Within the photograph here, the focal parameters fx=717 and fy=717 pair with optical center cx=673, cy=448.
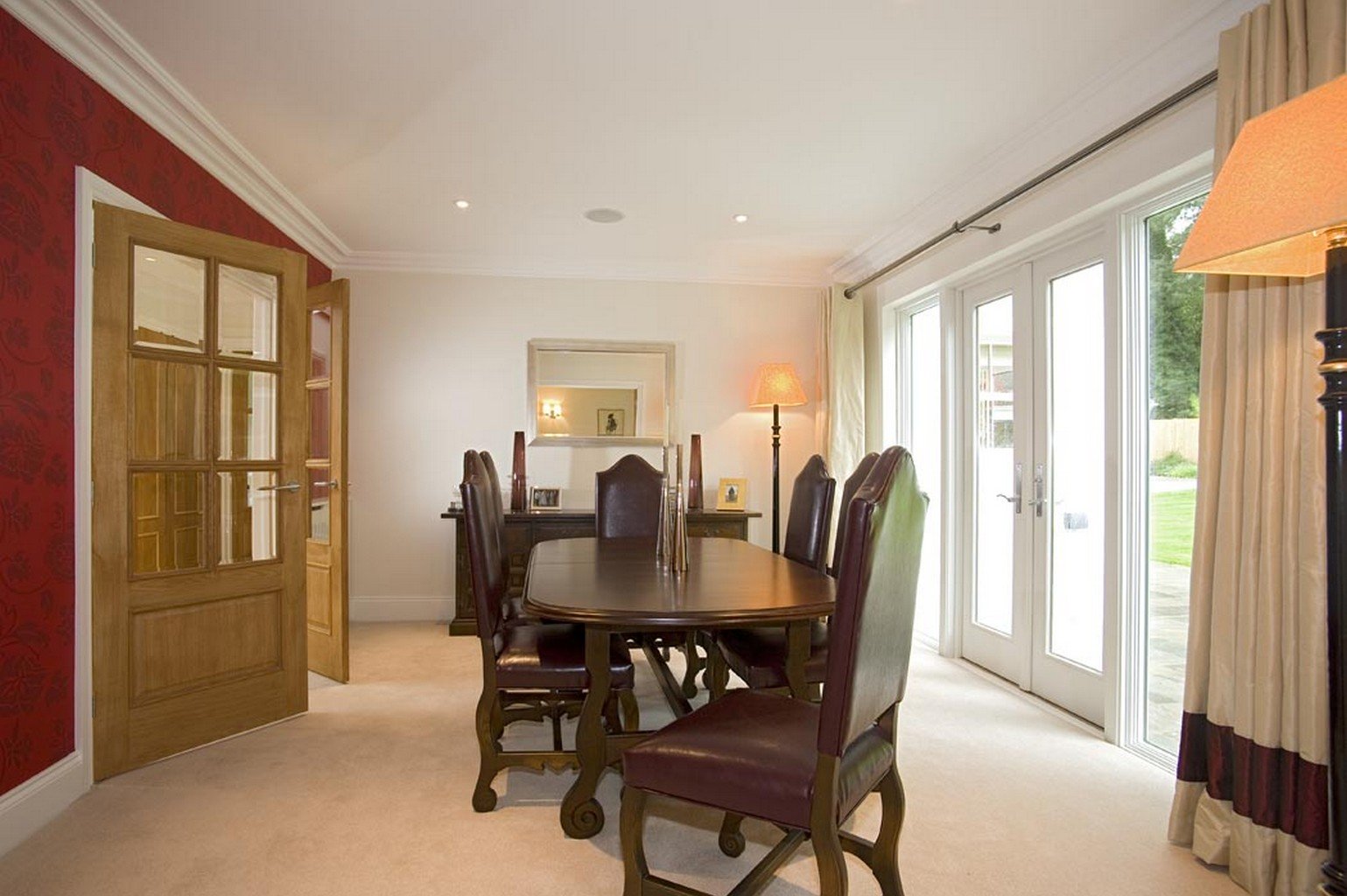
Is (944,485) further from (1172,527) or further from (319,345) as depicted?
(319,345)

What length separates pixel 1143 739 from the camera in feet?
8.90

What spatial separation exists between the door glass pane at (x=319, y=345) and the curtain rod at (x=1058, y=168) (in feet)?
10.4

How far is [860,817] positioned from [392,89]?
3036mm

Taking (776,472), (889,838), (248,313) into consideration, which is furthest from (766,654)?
(776,472)

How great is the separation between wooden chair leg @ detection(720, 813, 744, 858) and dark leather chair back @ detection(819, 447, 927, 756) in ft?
2.40

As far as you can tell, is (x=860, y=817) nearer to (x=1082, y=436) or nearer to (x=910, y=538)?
(x=910, y=538)

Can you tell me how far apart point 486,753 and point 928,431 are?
10.8ft

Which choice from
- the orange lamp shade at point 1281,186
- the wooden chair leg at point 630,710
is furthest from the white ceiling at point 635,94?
the wooden chair leg at point 630,710

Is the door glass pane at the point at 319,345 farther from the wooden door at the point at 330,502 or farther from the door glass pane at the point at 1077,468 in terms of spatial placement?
the door glass pane at the point at 1077,468

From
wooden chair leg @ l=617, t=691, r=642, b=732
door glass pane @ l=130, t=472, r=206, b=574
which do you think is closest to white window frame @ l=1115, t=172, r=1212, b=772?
wooden chair leg @ l=617, t=691, r=642, b=732

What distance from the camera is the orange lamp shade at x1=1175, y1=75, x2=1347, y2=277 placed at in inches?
44.5

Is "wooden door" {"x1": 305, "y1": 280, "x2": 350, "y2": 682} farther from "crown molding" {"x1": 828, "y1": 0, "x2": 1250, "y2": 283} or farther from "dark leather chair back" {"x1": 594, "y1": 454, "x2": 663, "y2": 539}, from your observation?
"crown molding" {"x1": 828, "y1": 0, "x2": 1250, "y2": 283}

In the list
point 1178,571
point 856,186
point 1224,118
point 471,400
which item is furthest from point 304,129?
point 1178,571

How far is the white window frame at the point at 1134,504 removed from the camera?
2.71 metres
